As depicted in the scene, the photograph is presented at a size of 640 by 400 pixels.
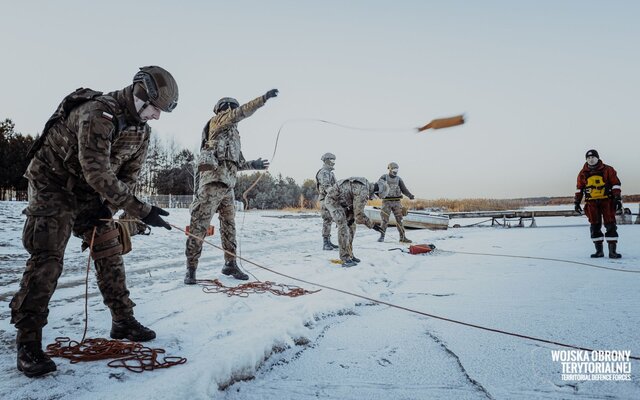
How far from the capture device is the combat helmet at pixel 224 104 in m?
4.57

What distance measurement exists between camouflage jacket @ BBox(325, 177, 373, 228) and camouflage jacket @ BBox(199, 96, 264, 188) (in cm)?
205

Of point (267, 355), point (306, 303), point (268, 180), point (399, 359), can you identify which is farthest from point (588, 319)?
point (268, 180)

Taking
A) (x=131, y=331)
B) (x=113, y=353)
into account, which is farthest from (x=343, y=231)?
→ (x=113, y=353)

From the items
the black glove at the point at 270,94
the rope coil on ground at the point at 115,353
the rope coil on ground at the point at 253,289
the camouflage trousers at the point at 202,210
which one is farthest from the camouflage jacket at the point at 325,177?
the rope coil on ground at the point at 115,353

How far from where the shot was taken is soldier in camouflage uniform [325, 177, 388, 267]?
577 cm

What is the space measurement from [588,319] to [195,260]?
4024 millimetres

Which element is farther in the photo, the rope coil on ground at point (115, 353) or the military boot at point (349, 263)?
the military boot at point (349, 263)

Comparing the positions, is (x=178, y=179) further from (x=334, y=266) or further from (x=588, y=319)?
(x=588, y=319)

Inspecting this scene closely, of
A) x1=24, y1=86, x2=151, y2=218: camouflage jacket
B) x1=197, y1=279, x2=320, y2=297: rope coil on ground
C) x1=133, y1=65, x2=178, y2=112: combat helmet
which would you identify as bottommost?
x1=197, y1=279, x2=320, y2=297: rope coil on ground

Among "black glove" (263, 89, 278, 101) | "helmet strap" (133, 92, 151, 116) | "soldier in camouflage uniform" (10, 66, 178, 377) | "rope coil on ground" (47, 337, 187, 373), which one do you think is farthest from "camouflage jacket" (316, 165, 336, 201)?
"rope coil on ground" (47, 337, 187, 373)

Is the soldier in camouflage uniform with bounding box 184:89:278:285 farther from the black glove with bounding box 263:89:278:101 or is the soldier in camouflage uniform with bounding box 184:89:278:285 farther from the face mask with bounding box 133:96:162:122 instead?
the face mask with bounding box 133:96:162:122

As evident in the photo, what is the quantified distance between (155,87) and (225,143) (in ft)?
6.61

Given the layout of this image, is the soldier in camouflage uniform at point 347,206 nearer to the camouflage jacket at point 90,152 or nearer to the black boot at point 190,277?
the black boot at point 190,277

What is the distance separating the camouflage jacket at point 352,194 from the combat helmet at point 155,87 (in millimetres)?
3855
